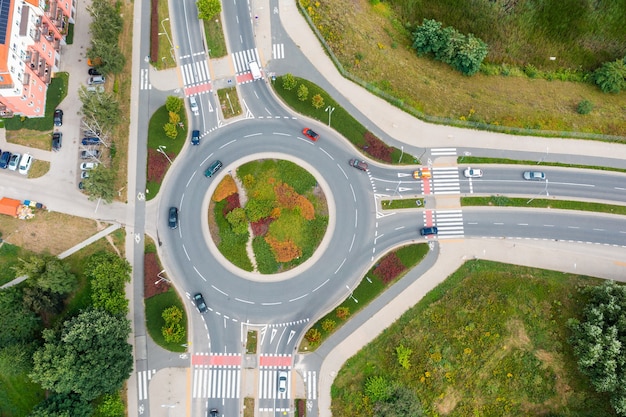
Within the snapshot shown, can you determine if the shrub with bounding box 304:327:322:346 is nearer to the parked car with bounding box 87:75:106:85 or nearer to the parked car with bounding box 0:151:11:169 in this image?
the parked car with bounding box 87:75:106:85

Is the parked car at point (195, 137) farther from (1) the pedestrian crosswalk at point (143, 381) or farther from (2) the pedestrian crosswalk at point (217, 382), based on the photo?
(1) the pedestrian crosswalk at point (143, 381)

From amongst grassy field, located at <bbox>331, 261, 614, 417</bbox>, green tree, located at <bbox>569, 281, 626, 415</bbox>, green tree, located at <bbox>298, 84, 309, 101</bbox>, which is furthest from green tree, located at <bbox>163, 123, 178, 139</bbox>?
green tree, located at <bbox>569, 281, 626, 415</bbox>

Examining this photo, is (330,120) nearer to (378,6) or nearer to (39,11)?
(378,6)

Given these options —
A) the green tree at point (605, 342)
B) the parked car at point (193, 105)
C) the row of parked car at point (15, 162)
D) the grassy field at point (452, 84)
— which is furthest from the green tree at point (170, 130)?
the green tree at point (605, 342)

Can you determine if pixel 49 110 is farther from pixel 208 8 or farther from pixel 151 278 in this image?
pixel 151 278

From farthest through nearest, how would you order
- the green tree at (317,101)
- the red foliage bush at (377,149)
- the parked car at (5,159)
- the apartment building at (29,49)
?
the red foliage bush at (377,149) → the green tree at (317,101) → the parked car at (5,159) → the apartment building at (29,49)
